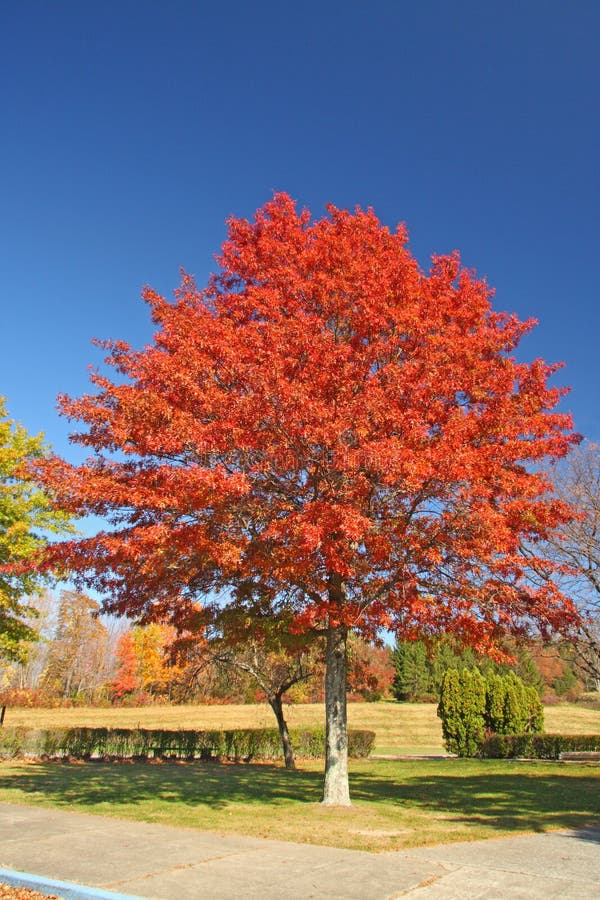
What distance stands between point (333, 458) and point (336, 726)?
5523 millimetres

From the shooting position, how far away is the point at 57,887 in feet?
18.4

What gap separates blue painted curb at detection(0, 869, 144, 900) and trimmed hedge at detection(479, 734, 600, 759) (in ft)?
98.5

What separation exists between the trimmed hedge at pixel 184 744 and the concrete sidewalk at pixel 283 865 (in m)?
19.3

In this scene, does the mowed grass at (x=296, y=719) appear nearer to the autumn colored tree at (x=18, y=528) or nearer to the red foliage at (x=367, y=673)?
the red foliage at (x=367, y=673)

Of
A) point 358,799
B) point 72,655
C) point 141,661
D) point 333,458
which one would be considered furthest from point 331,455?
point 72,655

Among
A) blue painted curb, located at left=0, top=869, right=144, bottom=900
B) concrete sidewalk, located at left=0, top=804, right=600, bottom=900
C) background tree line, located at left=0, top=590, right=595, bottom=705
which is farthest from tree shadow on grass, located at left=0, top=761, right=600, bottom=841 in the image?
background tree line, located at left=0, top=590, right=595, bottom=705

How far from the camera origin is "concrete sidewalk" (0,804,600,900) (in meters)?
5.66

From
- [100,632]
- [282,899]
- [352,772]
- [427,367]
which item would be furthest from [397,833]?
[100,632]

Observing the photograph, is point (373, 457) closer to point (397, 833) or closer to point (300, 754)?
point (397, 833)

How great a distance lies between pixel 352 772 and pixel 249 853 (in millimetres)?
14968

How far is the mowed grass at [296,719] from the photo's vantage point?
131ft

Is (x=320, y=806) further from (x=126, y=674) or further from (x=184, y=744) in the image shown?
(x=126, y=674)

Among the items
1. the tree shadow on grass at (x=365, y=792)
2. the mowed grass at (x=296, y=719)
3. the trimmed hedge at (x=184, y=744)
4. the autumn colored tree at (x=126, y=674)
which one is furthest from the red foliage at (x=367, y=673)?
the autumn colored tree at (x=126, y=674)

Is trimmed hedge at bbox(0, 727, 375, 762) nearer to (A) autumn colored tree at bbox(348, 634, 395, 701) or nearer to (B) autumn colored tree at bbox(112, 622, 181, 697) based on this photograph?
(A) autumn colored tree at bbox(348, 634, 395, 701)
